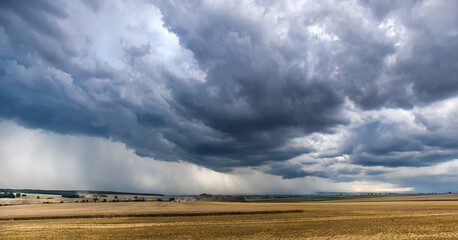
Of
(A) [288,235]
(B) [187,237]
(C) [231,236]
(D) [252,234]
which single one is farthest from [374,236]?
(B) [187,237]

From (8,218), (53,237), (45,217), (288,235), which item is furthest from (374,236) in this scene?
(8,218)

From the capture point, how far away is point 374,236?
28.1m

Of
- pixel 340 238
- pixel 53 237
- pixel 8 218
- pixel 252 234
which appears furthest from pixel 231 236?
pixel 8 218

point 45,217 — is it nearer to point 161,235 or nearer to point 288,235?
point 161,235

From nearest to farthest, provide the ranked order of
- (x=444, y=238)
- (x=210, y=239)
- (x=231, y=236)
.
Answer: (x=444, y=238) → (x=210, y=239) → (x=231, y=236)

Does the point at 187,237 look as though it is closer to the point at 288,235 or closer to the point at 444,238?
the point at 288,235

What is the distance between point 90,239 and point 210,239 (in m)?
12.0

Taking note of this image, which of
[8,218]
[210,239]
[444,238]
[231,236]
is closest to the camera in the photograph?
[444,238]

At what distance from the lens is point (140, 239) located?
27.9 m

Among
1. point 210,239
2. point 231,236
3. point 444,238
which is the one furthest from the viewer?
point 231,236

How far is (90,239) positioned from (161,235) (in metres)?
6.95

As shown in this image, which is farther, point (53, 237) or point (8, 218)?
point (8, 218)

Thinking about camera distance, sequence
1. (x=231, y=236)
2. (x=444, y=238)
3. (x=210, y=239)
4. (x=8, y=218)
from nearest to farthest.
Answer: (x=444, y=238)
(x=210, y=239)
(x=231, y=236)
(x=8, y=218)

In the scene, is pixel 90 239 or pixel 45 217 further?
pixel 45 217
